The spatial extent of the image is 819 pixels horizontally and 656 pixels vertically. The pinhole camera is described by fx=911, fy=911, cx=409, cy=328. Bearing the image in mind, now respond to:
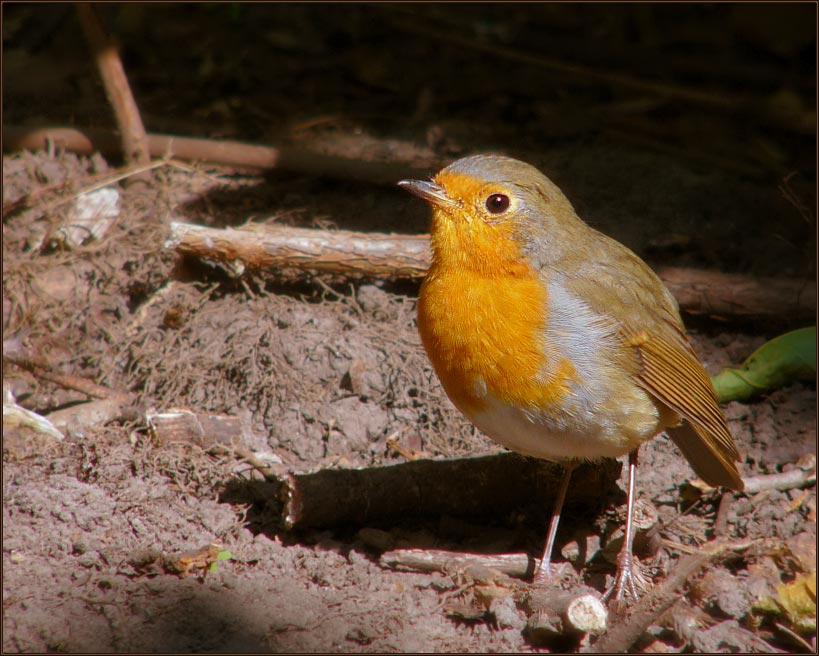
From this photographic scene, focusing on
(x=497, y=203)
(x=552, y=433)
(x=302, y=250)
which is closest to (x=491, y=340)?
(x=552, y=433)

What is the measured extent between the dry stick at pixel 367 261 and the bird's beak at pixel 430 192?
1.31m

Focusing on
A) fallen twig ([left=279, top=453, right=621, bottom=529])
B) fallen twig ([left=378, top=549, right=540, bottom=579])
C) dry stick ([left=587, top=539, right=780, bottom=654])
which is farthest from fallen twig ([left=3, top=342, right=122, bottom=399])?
dry stick ([left=587, top=539, right=780, bottom=654])

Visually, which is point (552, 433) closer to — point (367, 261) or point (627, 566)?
point (627, 566)

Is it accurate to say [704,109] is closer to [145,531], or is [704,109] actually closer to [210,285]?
[210,285]

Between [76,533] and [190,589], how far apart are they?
0.55 m

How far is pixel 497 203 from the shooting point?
3254mm

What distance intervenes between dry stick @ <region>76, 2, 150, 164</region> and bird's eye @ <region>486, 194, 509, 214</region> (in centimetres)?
314

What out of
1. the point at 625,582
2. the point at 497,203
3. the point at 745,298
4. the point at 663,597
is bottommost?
the point at 625,582

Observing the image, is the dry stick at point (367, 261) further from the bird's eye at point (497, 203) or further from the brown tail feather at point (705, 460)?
the bird's eye at point (497, 203)

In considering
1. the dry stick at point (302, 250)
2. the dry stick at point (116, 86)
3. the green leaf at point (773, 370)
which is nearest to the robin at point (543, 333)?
the green leaf at point (773, 370)

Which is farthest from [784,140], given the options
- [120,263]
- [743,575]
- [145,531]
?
[145,531]

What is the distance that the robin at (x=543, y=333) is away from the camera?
310 centimetres

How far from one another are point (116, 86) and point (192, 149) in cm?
59

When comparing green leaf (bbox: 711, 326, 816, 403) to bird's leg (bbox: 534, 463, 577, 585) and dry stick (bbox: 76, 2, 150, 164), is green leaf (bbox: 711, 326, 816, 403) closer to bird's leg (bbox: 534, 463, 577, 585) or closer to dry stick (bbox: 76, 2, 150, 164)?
bird's leg (bbox: 534, 463, 577, 585)
